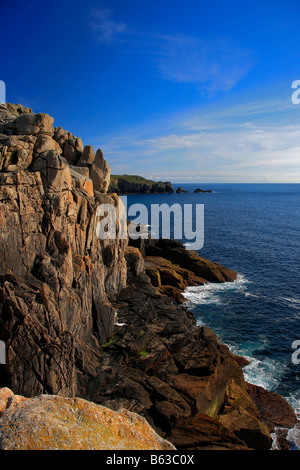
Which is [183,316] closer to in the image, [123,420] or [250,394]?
[250,394]

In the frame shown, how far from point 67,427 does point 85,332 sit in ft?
70.4

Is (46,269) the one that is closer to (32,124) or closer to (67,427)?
(32,124)

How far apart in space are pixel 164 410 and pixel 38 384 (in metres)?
9.85

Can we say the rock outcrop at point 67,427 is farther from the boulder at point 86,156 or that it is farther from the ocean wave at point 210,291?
the ocean wave at point 210,291

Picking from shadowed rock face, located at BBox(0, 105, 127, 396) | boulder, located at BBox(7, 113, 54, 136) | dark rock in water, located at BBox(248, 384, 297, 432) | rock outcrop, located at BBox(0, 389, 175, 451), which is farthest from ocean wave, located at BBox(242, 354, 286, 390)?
boulder, located at BBox(7, 113, 54, 136)

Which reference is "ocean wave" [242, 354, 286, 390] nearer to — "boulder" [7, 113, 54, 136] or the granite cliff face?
the granite cliff face

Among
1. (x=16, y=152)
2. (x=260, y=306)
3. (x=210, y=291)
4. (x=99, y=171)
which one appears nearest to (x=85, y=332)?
(x=16, y=152)

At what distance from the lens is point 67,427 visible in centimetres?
943

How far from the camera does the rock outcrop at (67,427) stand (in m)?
8.80

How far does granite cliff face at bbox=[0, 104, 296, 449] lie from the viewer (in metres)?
21.3

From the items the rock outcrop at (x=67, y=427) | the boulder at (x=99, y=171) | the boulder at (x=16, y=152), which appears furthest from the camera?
the boulder at (x=99, y=171)

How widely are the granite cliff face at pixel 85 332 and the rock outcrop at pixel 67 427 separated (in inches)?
459

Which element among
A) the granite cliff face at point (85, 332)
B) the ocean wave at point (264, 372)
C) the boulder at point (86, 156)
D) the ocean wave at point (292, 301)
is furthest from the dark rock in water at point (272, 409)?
the boulder at point (86, 156)

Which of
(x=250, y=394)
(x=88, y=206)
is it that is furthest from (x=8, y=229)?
(x=250, y=394)
